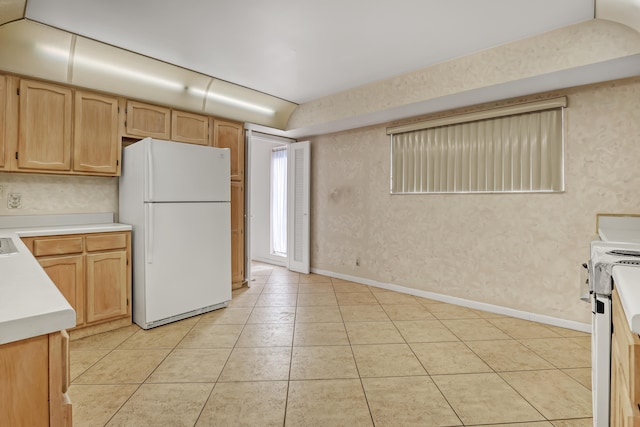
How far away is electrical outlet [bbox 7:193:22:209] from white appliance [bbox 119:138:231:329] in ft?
2.58

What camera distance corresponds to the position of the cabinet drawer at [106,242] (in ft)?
9.20

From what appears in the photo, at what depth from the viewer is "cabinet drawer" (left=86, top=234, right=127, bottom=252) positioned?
110 inches

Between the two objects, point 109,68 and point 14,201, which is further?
point 109,68

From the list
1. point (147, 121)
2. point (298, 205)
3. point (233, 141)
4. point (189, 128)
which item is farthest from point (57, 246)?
point (298, 205)

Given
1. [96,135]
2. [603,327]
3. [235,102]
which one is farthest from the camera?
[235,102]

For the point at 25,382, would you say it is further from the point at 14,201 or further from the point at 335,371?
the point at 14,201

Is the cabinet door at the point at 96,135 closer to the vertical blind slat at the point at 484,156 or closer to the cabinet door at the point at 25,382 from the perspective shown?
the cabinet door at the point at 25,382

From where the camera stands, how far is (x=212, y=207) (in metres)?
3.43


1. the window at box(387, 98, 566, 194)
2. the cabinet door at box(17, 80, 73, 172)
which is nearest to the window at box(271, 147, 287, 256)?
the window at box(387, 98, 566, 194)

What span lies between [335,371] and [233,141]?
3148 millimetres

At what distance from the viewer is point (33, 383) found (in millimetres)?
714

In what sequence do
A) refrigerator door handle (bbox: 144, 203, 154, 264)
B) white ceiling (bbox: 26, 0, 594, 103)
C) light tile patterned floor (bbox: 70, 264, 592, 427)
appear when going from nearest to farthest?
light tile patterned floor (bbox: 70, 264, 592, 427) < white ceiling (bbox: 26, 0, 594, 103) < refrigerator door handle (bbox: 144, 203, 154, 264)

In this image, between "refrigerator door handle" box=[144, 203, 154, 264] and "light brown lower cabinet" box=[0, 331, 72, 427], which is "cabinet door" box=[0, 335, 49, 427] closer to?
"light brown lower cabinet" box=[0, 331, 72, 427]

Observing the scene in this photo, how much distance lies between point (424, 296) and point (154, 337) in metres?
2.99
